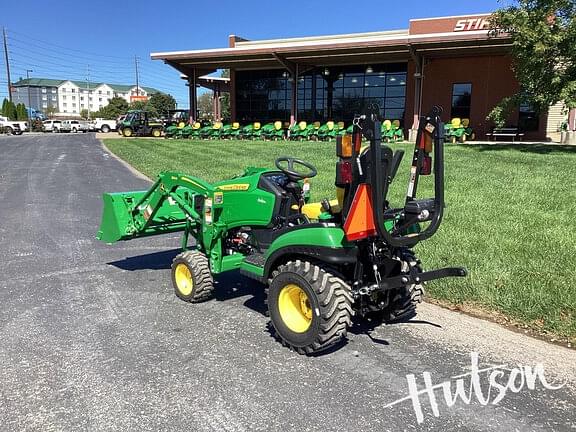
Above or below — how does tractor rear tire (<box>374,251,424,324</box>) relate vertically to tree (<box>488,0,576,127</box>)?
below

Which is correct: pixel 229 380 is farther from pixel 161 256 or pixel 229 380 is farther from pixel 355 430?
pixel 161 256

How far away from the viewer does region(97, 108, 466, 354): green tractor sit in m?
3.43

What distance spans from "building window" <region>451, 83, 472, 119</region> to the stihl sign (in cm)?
309

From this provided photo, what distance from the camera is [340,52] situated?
2964 cm

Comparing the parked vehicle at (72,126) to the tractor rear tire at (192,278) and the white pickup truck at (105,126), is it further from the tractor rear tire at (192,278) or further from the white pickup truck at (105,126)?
the tractor rear tire at (192,278)

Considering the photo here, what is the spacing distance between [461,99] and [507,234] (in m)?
25.5

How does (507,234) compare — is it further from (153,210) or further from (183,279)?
(153,210)

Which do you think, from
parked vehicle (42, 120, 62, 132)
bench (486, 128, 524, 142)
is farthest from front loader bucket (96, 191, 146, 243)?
parked vehicle (42, 120, 62, 132)

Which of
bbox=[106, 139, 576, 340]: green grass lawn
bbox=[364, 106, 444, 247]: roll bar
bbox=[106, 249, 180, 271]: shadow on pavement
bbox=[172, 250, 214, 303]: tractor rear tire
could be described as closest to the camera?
bbox=[364, 106, 444, 247]: roll bar

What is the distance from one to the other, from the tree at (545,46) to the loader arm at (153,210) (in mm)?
16507

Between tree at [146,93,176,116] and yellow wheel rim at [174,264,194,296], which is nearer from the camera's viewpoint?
yellow wheel rim at [174,264,194,296]

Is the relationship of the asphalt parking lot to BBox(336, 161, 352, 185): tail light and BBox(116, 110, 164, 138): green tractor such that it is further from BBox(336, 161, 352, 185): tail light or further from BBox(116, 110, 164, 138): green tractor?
BBox(116, 110, 164, 138): green tractor

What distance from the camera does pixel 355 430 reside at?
2.84 m

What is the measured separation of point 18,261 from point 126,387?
12.4 feet
